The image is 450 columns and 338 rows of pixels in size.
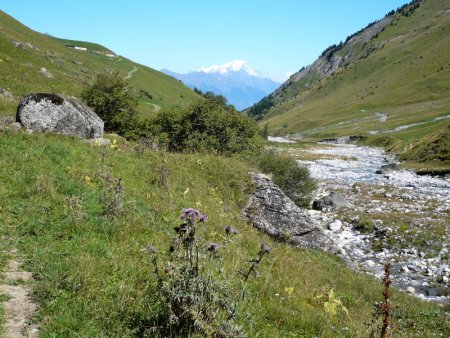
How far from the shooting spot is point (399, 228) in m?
27.4

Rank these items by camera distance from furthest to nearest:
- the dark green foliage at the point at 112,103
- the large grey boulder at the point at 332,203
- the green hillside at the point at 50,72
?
the green hillside at the point at 50,72, the large grey boulder at the point at 332,203, the dark green foliage at the point at 112,103

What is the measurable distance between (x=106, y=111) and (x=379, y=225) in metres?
23.0

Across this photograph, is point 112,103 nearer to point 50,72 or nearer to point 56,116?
point 56,116

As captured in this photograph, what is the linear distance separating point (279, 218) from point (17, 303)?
14023 mm

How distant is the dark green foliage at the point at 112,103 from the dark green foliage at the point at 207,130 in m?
2.67

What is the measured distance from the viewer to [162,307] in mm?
6113

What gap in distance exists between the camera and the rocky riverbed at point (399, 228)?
2032cm

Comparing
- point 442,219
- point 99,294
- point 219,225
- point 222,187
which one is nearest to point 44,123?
point 222,187

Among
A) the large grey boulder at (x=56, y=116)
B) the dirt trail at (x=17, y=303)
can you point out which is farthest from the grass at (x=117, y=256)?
the large grey boulder at (x=56, y=116)

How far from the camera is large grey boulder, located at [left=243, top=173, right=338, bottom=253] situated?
18.4m

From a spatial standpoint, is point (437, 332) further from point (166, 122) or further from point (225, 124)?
point (166, 122)

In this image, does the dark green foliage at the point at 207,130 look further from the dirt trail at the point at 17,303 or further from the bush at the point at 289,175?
the dirt trail at the point at 17,303

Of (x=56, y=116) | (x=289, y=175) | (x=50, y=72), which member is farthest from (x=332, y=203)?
(x=50, y=72)

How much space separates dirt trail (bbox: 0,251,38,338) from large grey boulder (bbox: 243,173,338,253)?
39.1 ft
